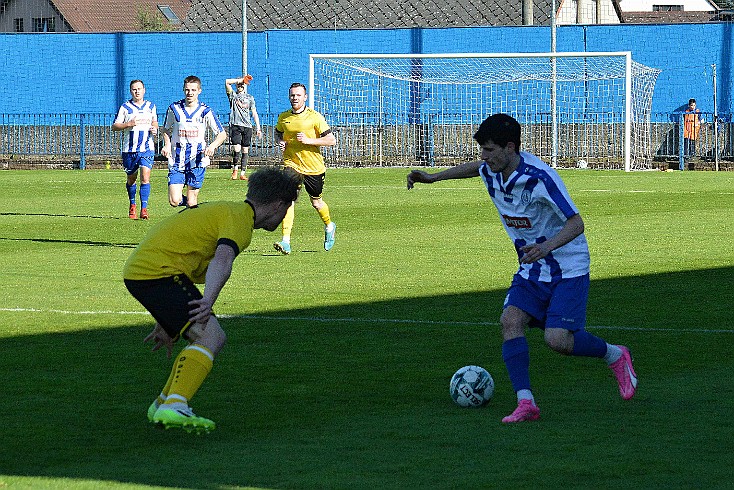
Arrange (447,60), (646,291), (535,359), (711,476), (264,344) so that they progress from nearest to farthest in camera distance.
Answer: (711,476)
(535,359)
(264,344)
(646,291)
(447,60)

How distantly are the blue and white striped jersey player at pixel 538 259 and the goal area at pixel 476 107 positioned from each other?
29.5 metres

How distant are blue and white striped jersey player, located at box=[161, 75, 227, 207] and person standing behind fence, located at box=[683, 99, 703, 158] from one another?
21.6 metres

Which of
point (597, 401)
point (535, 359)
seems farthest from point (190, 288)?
point (535, 359)

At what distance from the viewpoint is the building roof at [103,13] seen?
6744 centimetres

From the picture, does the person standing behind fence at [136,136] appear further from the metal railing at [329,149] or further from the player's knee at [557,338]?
the metal railing at [329,149]

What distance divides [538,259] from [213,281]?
1.71 m

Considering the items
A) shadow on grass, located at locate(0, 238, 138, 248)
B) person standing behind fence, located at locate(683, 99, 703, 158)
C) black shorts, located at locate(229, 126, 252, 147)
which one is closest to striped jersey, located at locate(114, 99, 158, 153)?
shadow on grass, located at locate(0, 238, 138, 248)

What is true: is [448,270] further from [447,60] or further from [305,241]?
[447,60]

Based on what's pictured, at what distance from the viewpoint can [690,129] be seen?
37375 millimetres

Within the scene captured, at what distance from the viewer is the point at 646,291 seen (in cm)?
1219

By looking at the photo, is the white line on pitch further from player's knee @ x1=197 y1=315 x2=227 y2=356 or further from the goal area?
the goal area

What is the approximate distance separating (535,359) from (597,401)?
1381 mm

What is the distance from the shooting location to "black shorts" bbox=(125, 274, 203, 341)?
667cm

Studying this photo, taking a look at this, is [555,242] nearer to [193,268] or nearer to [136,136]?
[193,268]
